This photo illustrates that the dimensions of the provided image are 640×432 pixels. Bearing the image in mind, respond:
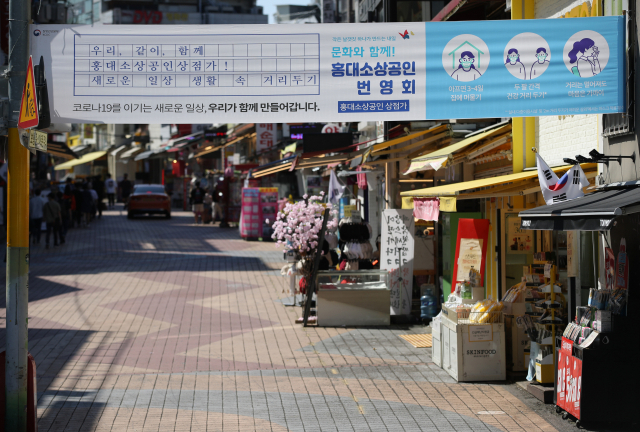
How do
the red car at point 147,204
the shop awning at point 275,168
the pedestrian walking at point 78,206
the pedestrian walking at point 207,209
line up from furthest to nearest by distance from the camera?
the red car at point 147,204 → the pedestrian walking at point 207,209 → the pedestrian walking at point 78,206 → the shop awning at point 275,168

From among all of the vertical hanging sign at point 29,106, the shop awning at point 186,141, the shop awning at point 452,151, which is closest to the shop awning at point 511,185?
the shop awning at point 452,151

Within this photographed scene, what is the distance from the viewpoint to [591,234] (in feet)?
25.3

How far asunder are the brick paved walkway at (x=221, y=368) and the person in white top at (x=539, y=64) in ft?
11.0

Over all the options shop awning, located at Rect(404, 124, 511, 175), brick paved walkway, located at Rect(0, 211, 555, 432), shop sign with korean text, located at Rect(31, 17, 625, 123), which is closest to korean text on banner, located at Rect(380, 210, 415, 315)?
brick paved walkway, located at Rect(0, 211, 555, 432)

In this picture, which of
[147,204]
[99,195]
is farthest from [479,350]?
[99,195]

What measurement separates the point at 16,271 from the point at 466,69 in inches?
174

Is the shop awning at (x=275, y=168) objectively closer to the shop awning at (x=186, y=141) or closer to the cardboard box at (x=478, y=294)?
the cardboard box at (x=478, y=294)

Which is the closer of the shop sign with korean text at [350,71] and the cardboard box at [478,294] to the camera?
the shop sign with korean text at [350,71]

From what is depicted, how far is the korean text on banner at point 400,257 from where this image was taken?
12727mm

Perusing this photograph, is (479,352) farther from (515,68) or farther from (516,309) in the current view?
(515,68)

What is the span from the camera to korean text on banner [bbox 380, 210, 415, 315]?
41.8 ft

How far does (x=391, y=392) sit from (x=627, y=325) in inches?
107

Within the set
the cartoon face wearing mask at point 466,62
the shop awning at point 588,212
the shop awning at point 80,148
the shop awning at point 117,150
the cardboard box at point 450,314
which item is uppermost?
the shop awning at point 80,148

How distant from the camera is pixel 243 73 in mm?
6824
